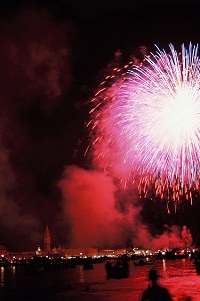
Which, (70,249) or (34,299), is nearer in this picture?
(34,299)

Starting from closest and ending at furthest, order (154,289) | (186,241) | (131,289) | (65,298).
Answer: (154,289), (65,298), (131,289), (186,241)

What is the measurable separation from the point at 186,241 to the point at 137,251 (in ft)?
238

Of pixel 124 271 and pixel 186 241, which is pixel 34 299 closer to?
pixel 124 271

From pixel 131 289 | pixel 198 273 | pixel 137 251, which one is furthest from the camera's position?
pixel 137 251

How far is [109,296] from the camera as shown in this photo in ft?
61.9

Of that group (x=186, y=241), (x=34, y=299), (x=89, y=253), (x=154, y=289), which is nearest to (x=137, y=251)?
(x=89, y=253)

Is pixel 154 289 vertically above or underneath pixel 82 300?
above

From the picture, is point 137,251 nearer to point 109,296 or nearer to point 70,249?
point 70,249

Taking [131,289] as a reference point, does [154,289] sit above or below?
above

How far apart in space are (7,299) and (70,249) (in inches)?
7179

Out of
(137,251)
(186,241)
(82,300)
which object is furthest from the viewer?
(137,251)

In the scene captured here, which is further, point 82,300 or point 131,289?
point 131,289

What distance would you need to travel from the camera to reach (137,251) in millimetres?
191125

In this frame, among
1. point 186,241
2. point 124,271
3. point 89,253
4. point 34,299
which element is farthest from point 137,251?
point 34,299
